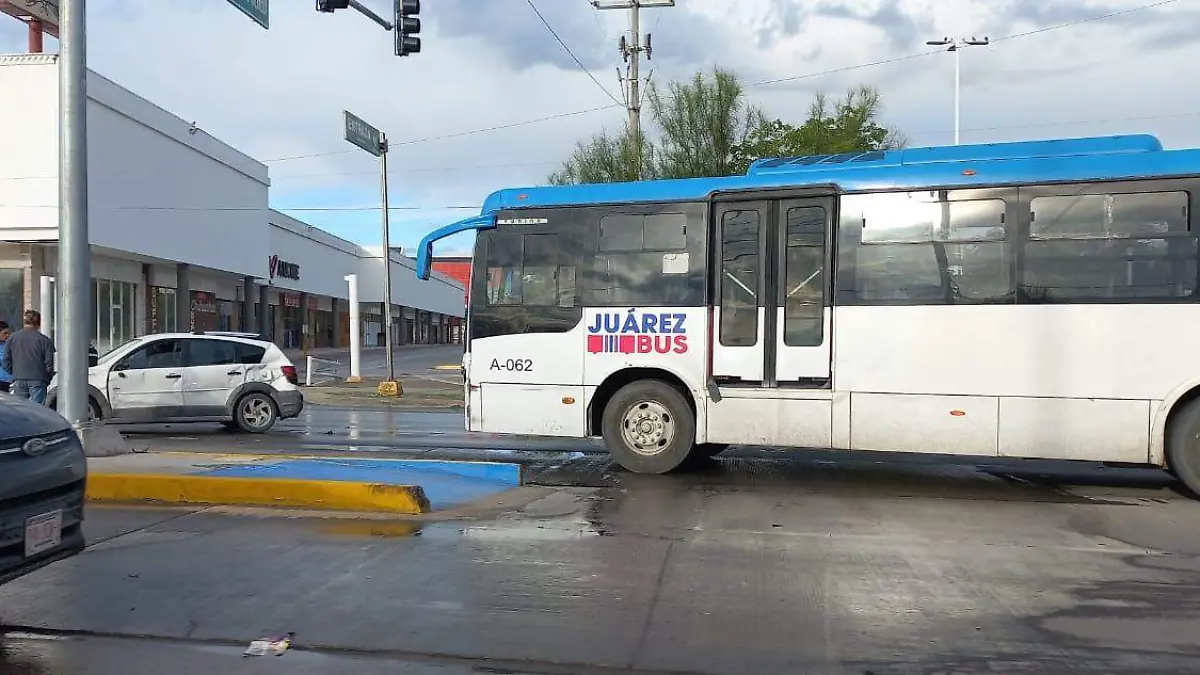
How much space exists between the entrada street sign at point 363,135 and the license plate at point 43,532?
713 inches

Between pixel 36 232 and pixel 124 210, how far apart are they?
329cm

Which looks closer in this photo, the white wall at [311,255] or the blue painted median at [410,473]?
the blue painted median at [410,473]

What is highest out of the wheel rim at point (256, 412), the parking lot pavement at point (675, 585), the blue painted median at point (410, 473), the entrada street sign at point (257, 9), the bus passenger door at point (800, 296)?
the entrada street sign at point (257, 9)

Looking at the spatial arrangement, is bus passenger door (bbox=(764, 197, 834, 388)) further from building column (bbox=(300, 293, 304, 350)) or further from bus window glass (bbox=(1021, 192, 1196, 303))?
building column (bbox=(300, 293, 304, 350))

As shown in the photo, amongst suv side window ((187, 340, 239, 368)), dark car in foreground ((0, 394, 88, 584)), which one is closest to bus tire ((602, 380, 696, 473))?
dark car in foreground ((0, 394, 88, 584))

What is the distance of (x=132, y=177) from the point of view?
31.7 meters

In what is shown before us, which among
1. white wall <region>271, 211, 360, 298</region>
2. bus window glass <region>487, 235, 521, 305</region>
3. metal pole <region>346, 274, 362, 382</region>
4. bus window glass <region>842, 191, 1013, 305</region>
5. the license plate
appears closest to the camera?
the license plate

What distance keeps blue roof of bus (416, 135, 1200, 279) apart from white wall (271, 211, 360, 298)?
38250mm

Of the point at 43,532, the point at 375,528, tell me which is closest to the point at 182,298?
the point at 375,528

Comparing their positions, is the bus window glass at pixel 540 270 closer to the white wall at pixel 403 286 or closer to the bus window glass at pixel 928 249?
the bus window glass at pixel 928 249

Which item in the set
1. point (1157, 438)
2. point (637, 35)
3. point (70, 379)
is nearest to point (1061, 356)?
point (1157, 438)

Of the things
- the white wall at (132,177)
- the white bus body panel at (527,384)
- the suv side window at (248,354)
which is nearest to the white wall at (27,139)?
the white wall at (132,177)

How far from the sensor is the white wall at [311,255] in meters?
49.7

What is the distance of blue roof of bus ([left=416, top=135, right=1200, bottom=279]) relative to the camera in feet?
28.4
